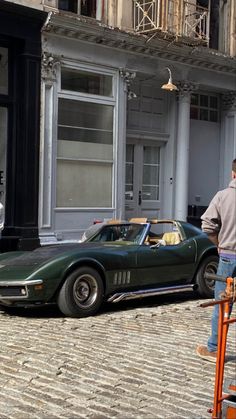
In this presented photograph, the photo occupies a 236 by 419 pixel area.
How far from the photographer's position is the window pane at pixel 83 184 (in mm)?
13242

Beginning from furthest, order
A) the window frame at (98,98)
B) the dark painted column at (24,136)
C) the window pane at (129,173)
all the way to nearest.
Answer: the window pane at (129,173) < the window frame at (98,98) < the dark painted column at (24,136)

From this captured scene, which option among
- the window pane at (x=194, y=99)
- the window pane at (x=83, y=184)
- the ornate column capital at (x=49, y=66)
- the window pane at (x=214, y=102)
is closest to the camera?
the ornate column capital at (x=49, y=66)

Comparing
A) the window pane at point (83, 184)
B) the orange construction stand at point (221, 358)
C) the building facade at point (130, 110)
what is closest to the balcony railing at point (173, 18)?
the building facade at point (130, 110)

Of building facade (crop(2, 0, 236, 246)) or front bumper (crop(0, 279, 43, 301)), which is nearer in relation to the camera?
front bumper (crop(0, 279, 43, 301))

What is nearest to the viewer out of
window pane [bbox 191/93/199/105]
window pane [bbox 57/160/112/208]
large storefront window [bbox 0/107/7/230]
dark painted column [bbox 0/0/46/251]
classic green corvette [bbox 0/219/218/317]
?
classic green corvette [bbox 0/219/218/317]

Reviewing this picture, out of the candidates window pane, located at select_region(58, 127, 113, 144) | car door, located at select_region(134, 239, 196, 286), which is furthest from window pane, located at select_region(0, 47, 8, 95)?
car door, located at select_region(134, 239, 196, 286)

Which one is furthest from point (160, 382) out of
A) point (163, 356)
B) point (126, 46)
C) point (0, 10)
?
point (126, 46)

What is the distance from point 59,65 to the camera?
1294cm

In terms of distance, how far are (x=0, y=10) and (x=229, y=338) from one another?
330 inches

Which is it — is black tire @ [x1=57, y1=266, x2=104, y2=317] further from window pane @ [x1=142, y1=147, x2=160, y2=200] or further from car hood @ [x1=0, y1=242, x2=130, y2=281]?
window pane @ [x1=142, y1=147, x2=160, y2=200]

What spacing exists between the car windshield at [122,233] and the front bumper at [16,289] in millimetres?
1845

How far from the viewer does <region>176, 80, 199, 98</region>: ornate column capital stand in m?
15.7

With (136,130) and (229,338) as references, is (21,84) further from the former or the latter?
(229,338)

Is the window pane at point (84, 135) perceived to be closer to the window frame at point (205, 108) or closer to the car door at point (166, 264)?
the window frame at point (205, 108)
